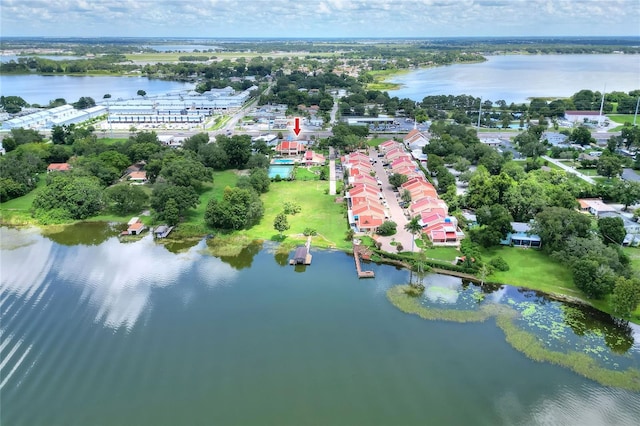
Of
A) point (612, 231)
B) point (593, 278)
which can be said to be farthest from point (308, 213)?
point (612, 231)

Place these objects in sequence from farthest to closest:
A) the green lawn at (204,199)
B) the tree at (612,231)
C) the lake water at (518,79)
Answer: the lake water at (518,79)
the green lawn at (204,199)
the tree at (612,231)

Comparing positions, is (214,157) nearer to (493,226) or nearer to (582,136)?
(493,226)

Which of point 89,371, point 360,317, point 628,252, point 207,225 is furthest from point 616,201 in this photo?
point 89,371

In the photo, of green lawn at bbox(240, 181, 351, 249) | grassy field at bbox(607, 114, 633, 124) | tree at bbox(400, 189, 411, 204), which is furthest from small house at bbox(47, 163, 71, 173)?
grassy field at bbox(607, 114, 633, 124)

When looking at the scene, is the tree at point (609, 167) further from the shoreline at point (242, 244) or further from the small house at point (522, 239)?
the shoreline at point (242, 244)

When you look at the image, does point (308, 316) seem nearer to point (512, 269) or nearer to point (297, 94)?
point (512, 269)

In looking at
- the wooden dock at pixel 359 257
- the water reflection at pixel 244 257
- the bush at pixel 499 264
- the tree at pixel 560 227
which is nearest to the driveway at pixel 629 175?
the tree at pixel 560 227

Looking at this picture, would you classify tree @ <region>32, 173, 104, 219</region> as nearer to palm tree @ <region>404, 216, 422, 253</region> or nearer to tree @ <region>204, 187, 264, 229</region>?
tree @ <region>204, 187, 264, 229</region>
